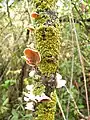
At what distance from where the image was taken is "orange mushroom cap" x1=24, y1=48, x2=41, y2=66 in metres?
0.86

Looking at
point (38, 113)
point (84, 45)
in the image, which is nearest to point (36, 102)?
point (38, 113)

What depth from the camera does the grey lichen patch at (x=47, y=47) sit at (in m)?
0.93

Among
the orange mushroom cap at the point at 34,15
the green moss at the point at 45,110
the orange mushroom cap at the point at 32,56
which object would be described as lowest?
the green moss at the point at 45,110

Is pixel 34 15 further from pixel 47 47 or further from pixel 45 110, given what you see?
pixel 45 110

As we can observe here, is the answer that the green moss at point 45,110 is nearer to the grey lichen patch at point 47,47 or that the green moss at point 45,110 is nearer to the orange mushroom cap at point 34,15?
the grey lichen patch at point 47,47

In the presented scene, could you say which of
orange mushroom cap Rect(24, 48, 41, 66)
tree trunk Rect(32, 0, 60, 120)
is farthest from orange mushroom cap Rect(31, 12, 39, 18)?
orange mushroom cap Rect(24, 48, 41, 66)

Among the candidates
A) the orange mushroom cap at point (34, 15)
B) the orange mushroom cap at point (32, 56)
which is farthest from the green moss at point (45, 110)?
the orange mushroom cap at point (34, 15)

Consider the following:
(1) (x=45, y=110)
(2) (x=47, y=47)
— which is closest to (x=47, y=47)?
(2) (x=47, y=47)

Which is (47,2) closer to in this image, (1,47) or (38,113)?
(38,113)

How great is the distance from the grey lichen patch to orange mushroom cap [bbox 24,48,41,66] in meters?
0.04

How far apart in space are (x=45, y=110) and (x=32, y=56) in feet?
0.52

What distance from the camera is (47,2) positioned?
0.95 m

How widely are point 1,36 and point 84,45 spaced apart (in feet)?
2.25

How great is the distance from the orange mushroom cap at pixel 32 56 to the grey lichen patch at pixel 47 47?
4 centimetres
